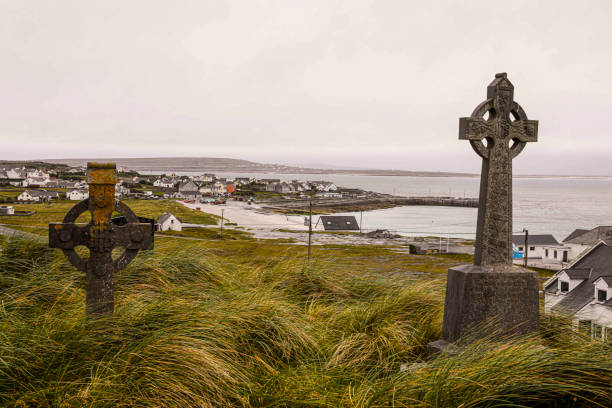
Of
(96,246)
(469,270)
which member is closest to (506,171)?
(469,270)

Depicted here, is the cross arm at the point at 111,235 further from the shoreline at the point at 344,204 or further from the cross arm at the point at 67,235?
the shoreline at the point at 344,204

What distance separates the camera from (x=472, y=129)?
7.08 m

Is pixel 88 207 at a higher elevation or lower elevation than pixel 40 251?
higher

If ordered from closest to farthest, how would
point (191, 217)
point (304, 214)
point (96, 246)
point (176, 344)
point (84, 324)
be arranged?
point (176, 344) → point (84, 324) → point (96, 246) → point (191, 217) → point (304, 214)

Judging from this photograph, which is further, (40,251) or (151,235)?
(40,251)

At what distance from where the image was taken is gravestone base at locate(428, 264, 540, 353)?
21.6 feet

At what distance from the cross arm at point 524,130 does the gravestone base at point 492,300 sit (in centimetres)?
204

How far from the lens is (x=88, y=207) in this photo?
593 centimetres

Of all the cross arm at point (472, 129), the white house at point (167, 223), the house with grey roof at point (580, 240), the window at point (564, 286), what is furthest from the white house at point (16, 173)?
the cross arm at point (472, 129)

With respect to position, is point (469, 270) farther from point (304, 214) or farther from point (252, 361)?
→ point (304, 214)

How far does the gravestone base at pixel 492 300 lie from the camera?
260 inches

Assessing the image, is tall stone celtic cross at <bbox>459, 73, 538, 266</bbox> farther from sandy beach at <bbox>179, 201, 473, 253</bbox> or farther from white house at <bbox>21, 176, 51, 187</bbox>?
white house at <bbox>21, 176, 51, 187</bbox>

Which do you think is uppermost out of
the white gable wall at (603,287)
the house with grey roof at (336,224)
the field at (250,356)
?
the field at (250,356)

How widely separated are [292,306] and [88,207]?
2922mm
